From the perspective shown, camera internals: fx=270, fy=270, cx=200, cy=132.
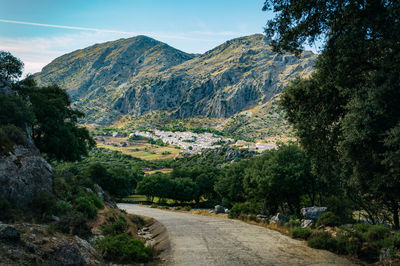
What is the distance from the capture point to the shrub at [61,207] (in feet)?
44.5

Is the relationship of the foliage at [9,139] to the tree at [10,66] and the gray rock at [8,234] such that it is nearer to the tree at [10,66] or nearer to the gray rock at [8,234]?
the gray rock at [8,234]

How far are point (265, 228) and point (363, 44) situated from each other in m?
13.9

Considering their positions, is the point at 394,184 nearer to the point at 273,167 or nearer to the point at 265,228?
the point at 265,228

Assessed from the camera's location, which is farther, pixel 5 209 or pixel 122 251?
pixel 122 251

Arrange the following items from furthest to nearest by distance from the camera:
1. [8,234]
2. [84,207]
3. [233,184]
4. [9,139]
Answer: [233,184], [84,207], [9,139], [8,234]

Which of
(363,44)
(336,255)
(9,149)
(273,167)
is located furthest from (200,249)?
(273,167)

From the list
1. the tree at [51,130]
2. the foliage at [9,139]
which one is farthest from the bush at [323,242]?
the tree at [51,130]

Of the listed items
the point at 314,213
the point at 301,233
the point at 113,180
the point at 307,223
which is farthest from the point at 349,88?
the point at 113,180

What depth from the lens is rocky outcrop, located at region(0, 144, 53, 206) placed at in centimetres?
1212

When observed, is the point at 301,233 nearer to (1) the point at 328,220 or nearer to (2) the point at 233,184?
(1) the point at 328,220

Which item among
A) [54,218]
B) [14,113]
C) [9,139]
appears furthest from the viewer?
[14,113]

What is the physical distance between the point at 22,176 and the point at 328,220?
701 inches

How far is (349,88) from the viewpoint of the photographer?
13039 mm

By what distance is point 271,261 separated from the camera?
38.3 feet
